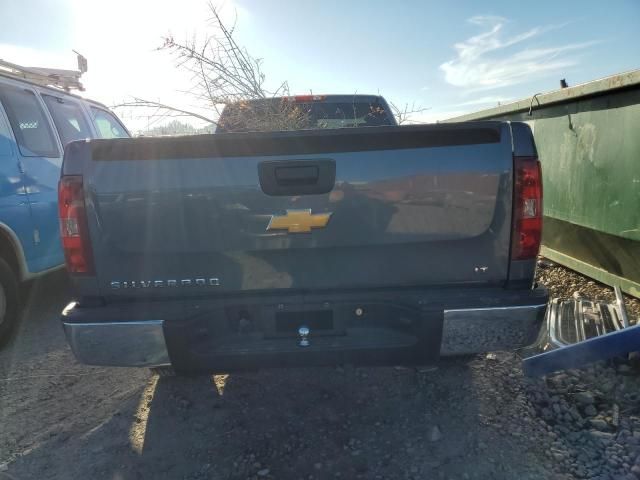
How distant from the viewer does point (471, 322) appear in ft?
6.90

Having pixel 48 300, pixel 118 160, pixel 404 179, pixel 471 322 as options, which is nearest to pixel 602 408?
pixel 471 322

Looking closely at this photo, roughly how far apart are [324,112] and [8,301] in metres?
3.55

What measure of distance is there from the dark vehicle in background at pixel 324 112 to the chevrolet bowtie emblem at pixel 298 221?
8.64 feet

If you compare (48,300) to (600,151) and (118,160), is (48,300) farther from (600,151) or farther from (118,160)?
(600,151)

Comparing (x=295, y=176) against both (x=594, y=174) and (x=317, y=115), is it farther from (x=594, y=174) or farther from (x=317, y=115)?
(x=594, y=174)

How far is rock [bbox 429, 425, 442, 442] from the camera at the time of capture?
7.84 feet

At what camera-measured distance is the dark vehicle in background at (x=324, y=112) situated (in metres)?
4.64

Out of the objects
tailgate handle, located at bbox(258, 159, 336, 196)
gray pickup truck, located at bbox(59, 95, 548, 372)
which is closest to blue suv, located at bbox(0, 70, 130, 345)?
gray pickup truck, located at bbox(59, 95, 548, 372)

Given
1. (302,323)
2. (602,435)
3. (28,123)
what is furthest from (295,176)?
(28,123)

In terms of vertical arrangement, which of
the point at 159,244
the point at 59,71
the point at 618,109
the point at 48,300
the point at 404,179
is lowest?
the point at 48,300

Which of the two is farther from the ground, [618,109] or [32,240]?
[618,109]

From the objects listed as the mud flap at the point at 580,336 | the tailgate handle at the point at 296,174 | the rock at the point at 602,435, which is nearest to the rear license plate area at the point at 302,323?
the tailgate handle at the point at 296,174

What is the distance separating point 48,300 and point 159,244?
3737 mm

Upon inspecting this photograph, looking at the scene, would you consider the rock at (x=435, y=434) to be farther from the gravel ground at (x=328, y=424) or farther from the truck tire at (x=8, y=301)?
the truck tire at (x=8, y=301)
